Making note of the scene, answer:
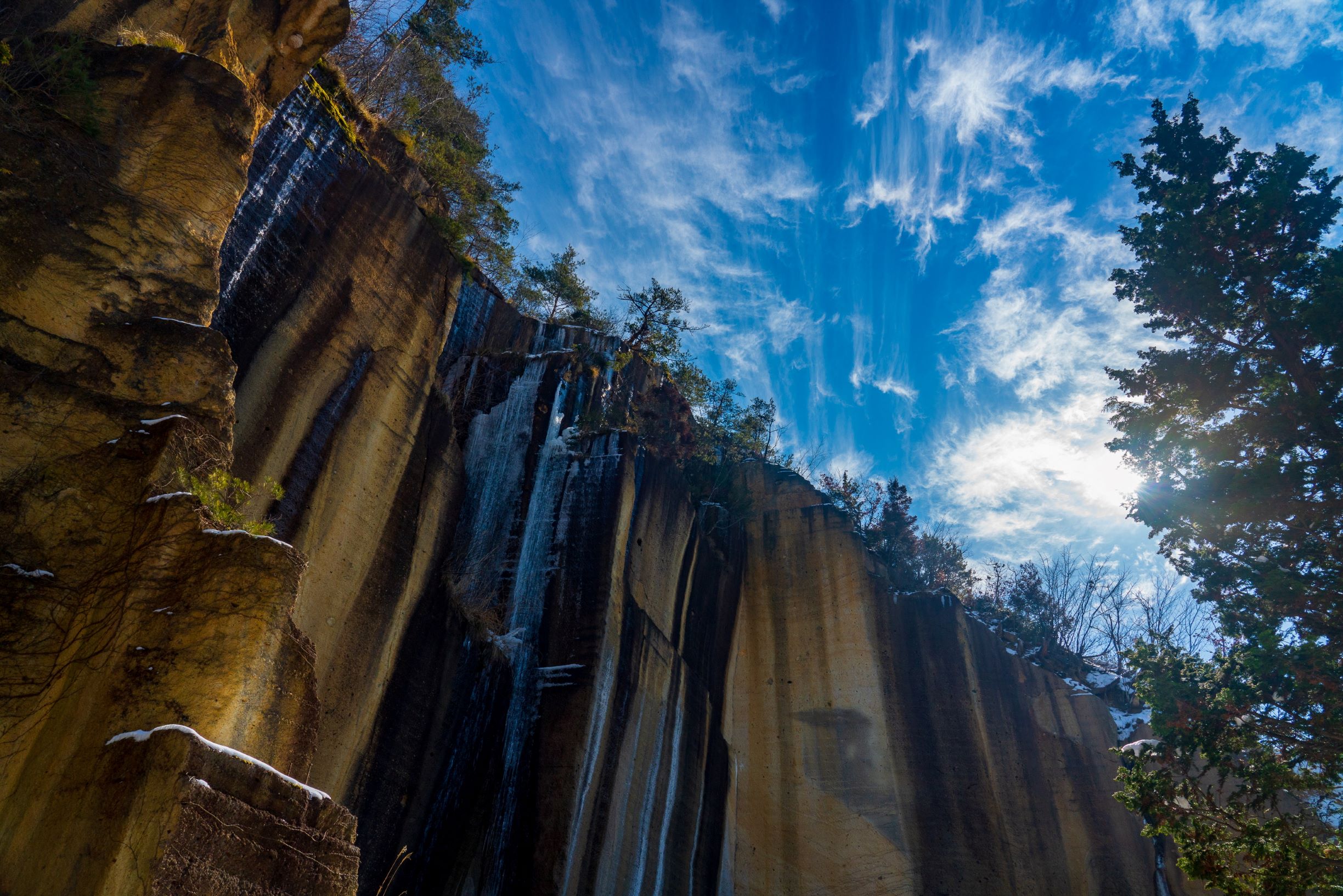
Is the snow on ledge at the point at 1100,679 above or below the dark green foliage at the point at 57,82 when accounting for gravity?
above

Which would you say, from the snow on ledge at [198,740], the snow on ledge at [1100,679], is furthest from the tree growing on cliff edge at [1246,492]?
the snow on ledge at [198,740]

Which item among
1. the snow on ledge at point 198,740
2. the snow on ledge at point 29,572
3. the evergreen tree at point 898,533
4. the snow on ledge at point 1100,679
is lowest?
the snow on ledge at point 198,740

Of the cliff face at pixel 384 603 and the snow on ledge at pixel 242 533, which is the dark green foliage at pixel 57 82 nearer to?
the cliff face at pixel 384 603

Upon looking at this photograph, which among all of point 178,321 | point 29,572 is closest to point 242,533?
point 29,572

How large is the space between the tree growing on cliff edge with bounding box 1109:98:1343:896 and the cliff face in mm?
6339

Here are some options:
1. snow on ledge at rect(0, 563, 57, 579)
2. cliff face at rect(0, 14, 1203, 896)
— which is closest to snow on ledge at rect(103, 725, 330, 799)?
cliff face at rect(0, 14, 1203, 896)

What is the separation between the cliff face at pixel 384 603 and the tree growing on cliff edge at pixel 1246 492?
6339 mm

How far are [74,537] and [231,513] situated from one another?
0.95 m

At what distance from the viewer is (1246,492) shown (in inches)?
432

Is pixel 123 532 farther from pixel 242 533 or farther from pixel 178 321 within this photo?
pixel 178 321

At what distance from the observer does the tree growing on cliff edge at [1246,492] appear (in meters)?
10.3

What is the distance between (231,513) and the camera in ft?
17.8

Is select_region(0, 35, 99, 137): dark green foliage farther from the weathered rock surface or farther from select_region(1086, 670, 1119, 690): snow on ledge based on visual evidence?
select_region(1086, 670, 1119, 690): snow on ledge

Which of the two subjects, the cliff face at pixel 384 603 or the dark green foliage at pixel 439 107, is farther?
the dark green foliage at pixel 439 107
